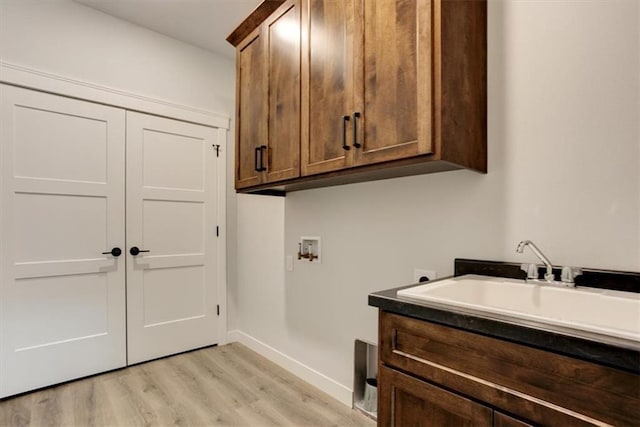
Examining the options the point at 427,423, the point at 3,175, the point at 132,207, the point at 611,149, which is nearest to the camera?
the point at 427,423

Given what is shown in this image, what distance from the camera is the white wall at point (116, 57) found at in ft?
7.39

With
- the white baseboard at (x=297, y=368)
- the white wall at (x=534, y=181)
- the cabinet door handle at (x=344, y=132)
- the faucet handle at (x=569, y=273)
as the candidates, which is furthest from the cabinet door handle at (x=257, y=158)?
the faucet handle at (x=569, y=273)

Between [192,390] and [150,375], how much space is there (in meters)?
0.47

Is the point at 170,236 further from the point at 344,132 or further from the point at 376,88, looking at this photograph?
the point at 376,88

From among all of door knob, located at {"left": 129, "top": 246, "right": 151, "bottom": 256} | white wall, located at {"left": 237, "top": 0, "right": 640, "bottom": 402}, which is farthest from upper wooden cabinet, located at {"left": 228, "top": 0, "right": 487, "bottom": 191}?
door knob, located at {"left": 129, "top": 246, "right": 151, "bottom": 256}

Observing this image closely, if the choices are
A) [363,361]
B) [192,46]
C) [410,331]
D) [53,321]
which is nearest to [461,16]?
[410,331]

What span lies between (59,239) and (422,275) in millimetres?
2493

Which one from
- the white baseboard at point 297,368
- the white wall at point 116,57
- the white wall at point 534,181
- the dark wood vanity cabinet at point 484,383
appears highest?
the white wall at point 116,57

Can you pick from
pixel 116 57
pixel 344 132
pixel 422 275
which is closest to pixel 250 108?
pixel 344 132

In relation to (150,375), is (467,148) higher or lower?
higher

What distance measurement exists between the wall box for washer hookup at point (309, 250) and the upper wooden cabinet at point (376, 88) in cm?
57

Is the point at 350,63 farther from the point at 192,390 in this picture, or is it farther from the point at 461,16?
the point at 192,390

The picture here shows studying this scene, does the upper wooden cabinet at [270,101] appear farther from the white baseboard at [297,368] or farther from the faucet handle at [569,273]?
the white baseboard at [297,368]

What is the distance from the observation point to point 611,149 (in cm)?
113
